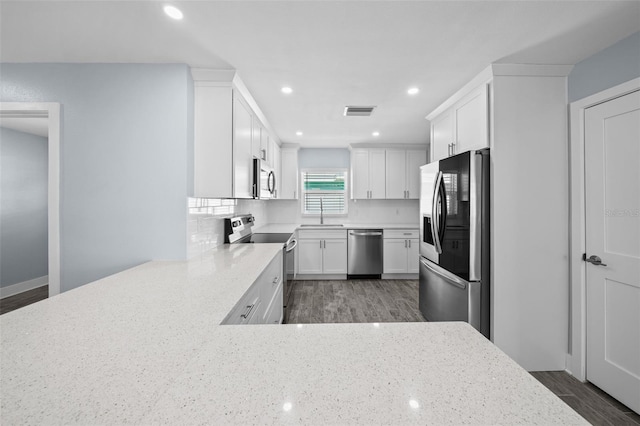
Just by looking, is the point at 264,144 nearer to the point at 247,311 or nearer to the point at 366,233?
the point at 366,233

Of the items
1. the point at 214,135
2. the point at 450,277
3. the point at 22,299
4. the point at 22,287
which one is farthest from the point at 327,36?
the point at 22,287

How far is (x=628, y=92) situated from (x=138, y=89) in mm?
3303

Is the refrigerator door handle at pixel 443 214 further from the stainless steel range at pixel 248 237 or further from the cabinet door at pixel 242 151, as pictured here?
the cabinet door at pixel 242 151

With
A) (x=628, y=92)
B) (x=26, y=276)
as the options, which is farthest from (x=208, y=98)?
(x=26, y=276)

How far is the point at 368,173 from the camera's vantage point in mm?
5293

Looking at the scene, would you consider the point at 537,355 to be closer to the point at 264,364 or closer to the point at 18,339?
the point at 264,364

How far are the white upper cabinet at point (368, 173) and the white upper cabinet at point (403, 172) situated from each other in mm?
108

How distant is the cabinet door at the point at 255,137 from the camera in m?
2.92

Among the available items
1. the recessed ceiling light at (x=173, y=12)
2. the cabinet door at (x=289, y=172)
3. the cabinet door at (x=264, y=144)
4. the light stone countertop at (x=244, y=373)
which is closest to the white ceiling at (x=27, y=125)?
the cabinet door at (x=264, y=144)

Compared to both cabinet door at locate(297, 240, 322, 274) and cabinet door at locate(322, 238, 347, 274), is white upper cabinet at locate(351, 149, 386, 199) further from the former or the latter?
cabinet door at locate(297, 240, 322, 274)

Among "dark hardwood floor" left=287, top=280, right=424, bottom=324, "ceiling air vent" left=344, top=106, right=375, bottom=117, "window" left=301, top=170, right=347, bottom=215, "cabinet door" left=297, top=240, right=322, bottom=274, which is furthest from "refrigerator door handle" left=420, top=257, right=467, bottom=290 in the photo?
"window" left=301, top=170, right=347, bottom=215

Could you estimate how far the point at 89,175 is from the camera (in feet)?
7.08

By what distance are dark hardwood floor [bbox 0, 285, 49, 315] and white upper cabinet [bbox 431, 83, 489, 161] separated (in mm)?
5259

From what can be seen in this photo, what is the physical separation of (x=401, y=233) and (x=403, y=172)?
3.69 feet
